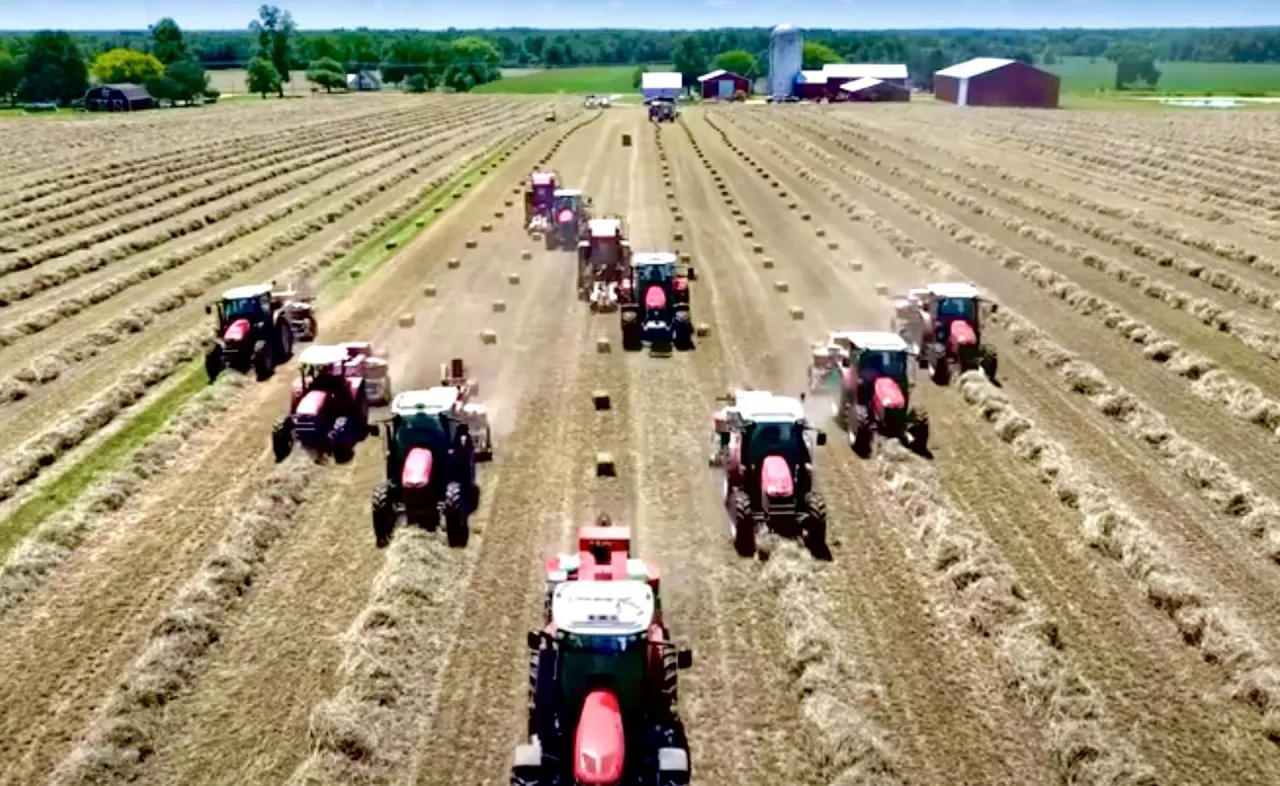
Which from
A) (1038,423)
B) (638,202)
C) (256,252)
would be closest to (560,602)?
(1038,423)

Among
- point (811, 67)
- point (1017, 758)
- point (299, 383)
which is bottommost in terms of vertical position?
point (1017, 758)

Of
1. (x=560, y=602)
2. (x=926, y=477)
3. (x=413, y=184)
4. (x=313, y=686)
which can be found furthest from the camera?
(x=413, y=184)

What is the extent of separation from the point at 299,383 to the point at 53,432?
15.7ft

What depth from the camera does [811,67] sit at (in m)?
178

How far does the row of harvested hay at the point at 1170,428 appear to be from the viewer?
1838cm

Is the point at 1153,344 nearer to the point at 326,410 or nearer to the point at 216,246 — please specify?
the point at 326,410

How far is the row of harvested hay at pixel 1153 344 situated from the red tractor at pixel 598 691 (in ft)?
54.6

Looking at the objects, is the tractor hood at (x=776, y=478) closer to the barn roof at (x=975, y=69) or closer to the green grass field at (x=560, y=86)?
the barn roof at (x=975, y=69)

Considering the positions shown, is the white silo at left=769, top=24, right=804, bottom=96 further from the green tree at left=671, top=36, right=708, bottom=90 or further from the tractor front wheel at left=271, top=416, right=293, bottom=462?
the tractor front wheel at left=271, top=416, right=293, bottom=462

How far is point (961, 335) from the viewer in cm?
2556

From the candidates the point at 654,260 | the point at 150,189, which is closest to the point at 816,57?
the point at 150,189

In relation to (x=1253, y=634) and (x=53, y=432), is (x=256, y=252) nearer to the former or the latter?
(x=53, y=432)

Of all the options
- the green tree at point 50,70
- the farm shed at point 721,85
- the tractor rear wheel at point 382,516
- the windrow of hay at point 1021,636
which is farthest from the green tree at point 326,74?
the windrow of hay at point 1021,636

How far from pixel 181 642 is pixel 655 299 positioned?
622 inches
